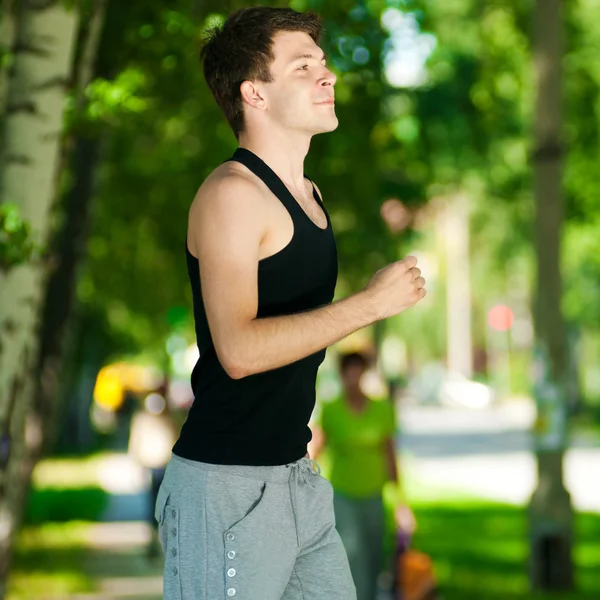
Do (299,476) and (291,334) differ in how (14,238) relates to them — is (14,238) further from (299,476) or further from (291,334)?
(291,334)

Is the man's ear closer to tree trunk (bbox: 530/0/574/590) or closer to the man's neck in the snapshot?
the man's neck

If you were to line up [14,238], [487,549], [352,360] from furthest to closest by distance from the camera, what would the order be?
[487,549], [352,360], [14,238]

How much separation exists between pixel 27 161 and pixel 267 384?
413cm

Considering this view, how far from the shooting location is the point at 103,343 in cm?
3362

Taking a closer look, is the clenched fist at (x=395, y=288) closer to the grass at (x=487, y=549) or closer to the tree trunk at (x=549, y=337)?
the grass at (x=487, y=549)

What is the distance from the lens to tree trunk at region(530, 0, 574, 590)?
40.3 feet

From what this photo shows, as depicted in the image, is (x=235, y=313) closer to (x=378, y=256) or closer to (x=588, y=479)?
(x=378, y=256)

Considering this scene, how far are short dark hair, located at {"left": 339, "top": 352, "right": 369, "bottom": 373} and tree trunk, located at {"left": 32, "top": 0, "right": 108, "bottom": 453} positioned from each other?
3780mm

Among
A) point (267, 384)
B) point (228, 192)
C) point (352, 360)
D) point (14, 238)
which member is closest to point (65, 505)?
point (352, 360)

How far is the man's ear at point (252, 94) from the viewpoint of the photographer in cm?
333

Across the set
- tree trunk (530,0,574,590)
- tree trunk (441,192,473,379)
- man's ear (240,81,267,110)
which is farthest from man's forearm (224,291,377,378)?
tree trunk (441,192,473,379)

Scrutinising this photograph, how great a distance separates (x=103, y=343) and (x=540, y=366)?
2205cm

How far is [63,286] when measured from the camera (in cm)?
1348

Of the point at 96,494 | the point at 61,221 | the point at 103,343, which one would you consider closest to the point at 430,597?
the point at 61,221
